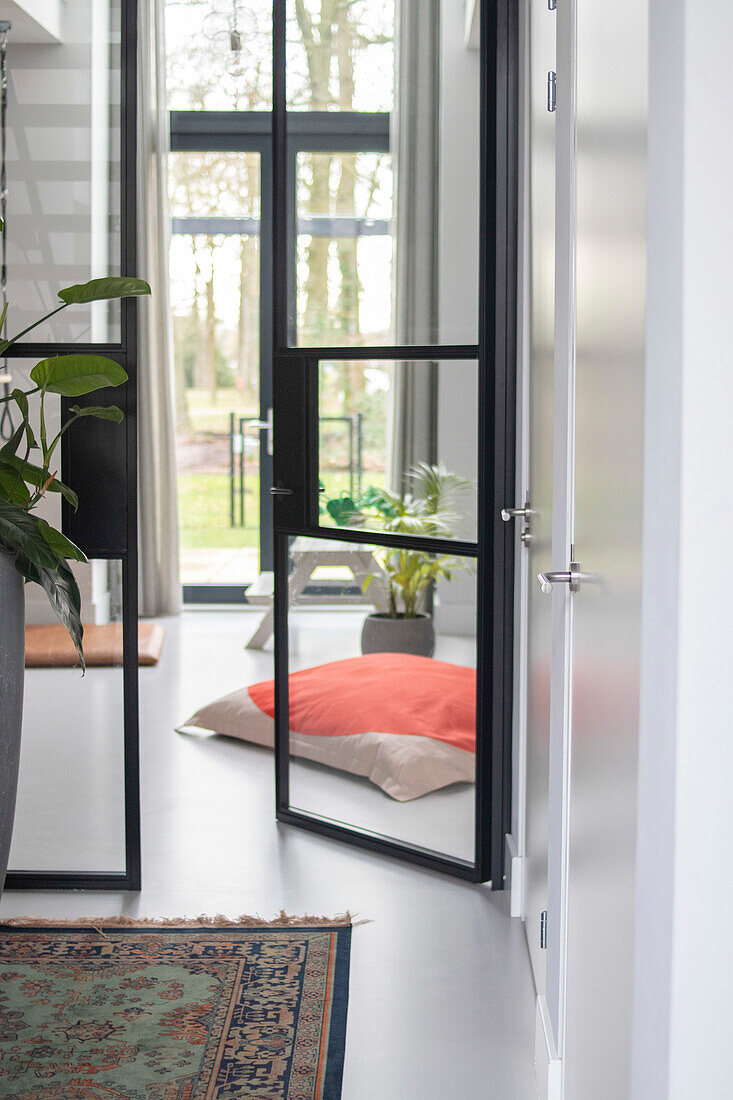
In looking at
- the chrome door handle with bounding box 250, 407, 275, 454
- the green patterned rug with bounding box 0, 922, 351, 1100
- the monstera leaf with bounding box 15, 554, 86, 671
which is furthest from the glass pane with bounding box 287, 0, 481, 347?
the chrome door handle with bounding box 250, 407, 275, 454

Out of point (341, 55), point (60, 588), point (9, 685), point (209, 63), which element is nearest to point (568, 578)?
point (60, 588)

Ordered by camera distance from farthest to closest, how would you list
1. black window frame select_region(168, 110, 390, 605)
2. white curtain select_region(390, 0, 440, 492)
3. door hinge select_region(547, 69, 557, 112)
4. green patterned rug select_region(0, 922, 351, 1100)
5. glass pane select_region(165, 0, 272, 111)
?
black window frame select_region(168, 110, 390, 605), glass pane select_region(165, 0, 272, 111), white curtain select_region(390, 0, 440, 492), door hinge select_region(547, 69, 557, 112), green patterned rug select_region(0, 922, 351, 1100)

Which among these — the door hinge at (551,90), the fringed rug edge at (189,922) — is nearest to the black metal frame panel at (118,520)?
the fringed rug edge at (189,922)

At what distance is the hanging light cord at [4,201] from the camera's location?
2.80m

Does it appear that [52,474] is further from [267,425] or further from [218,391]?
[218,391]

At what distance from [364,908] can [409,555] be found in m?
0.97

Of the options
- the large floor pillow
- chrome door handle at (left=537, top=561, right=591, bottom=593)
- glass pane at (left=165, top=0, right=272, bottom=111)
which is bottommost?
the large floor pillow

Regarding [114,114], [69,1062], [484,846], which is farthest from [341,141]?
[69,1062]

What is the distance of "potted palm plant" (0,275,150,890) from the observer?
2521 mm

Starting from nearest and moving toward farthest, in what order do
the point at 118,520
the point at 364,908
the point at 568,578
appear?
the point at 568,578 < the point at 364,908 < the point at 118,520

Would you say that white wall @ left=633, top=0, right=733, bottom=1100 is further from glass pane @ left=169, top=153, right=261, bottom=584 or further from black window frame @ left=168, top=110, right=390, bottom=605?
glass pane @ left=169, top=153, right=261, bottom=584

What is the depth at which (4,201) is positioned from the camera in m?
2.86

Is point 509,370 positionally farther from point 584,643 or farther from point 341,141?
point 584,643

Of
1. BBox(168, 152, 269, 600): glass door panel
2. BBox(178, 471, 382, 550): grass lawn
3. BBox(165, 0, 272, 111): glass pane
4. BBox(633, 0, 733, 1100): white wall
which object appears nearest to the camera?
BBox(633, 0, 733, 1100): white wall
